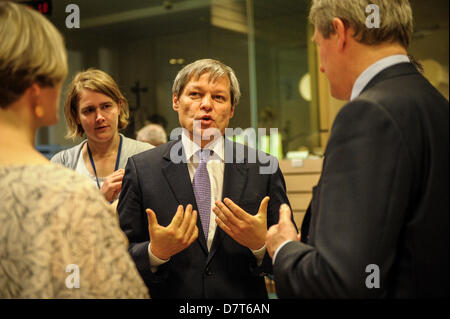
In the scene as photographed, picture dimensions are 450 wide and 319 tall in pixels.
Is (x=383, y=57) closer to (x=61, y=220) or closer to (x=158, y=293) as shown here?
(x=61, y=220)

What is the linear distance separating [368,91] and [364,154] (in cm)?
17

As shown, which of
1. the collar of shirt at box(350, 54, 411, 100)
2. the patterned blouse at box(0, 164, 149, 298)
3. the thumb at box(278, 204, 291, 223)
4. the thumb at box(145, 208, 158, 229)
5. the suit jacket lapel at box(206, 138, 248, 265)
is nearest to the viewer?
the patterned blouse at box(0, 164, 149, 298)

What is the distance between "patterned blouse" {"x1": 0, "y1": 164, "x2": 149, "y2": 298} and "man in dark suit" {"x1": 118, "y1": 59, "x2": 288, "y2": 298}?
590mm

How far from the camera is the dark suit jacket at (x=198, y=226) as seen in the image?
1.71 metres

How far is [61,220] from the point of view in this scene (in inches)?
36.7

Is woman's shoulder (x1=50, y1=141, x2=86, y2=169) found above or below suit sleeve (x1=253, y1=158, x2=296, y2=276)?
above

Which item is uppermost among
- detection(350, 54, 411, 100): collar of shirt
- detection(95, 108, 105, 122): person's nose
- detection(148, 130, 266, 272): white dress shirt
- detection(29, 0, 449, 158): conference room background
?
detection(29, 0, 449, 158): conference room background

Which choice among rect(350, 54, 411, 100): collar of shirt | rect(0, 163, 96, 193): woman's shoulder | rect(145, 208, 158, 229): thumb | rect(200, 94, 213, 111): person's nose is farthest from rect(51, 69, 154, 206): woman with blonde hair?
rect(350, 54, 411, 100): collar of shirt

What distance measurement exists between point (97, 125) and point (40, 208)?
1.40 metres

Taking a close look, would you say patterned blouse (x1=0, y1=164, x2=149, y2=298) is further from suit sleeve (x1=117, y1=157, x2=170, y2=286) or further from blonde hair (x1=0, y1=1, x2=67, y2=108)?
suit sleeve (x1=117, y1=157, x2=170, y2=286)

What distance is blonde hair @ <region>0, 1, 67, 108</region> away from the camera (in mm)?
971

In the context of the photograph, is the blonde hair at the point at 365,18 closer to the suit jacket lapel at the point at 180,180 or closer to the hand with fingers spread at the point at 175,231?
the hand with fingers spread at the point at 175,231

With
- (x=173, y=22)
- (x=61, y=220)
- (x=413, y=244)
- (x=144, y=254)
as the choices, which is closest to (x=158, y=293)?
(x=144, y=254)

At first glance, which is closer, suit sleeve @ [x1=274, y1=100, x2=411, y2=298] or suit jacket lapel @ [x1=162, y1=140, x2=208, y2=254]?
suit sleeve @ [x1=274, y1=100, x2=411, y2=298]
